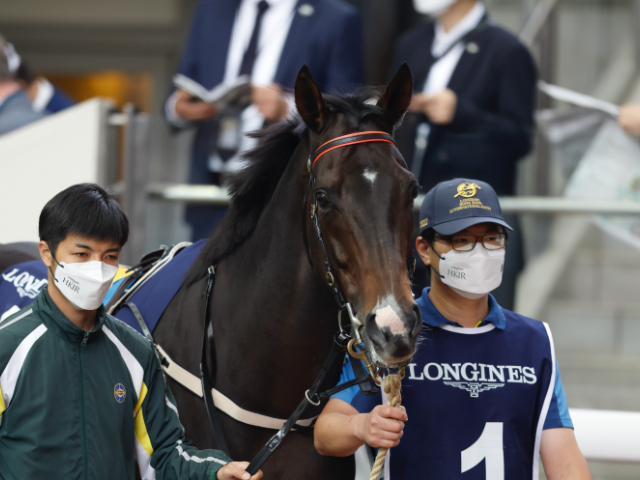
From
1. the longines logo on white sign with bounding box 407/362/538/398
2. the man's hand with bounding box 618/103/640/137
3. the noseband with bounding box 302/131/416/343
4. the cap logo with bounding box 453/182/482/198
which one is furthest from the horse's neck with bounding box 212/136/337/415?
the man's hand with bounding box 618/103/640/137

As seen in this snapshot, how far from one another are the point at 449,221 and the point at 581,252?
2683 mm

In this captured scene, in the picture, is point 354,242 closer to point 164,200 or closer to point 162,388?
point 162,388

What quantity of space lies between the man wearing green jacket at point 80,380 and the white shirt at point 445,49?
7.87ft

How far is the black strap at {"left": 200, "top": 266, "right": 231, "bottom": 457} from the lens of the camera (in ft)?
7.13

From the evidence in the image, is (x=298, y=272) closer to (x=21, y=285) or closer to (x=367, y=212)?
(x=367, y=212)

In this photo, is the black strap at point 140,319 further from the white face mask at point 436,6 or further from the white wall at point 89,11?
the white wall at point 89,11

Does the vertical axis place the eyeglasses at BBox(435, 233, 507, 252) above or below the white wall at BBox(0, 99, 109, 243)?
above

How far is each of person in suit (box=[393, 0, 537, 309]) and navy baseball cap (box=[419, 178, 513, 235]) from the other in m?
1.65

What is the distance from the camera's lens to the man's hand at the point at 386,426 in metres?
1.63

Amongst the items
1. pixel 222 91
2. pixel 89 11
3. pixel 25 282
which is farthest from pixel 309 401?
pixel 89 11

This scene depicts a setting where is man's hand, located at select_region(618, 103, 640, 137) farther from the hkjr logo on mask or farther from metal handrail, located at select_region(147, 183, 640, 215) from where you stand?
the hkjr logo on mask

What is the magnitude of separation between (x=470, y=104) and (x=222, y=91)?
130cm

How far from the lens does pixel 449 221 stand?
1948 mm

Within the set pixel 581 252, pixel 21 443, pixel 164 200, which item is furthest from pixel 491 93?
pixel 21 443
